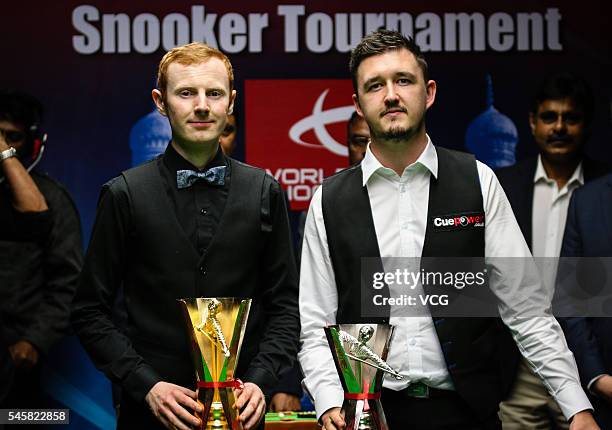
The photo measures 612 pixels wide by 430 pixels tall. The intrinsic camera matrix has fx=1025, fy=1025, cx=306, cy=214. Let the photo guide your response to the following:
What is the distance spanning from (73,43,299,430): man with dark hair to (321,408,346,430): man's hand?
18cm

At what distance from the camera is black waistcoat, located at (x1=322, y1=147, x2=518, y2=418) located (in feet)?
9.78

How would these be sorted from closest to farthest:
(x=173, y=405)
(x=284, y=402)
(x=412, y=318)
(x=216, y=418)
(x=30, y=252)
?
(x=216, y=418) → (x=173, y=405) → (x=412, y=318) → (x=284, y=402) → (x=30, y=252)

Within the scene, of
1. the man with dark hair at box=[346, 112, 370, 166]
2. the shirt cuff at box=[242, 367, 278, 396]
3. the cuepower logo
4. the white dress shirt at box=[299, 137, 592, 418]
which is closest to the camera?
the shirt cuff at box=[242, 367, 278, 396]

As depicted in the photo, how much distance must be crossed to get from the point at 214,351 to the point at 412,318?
0.75 meters

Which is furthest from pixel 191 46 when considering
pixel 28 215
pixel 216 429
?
pixel 28 215

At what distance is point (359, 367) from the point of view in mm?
2527

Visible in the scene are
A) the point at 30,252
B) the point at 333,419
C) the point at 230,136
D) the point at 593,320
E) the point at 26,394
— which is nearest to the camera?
the point at 333,419

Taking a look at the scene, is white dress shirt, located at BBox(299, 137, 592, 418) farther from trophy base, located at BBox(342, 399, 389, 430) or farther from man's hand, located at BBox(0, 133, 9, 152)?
man's hand, located at BBox(0, 133, 9, 152)

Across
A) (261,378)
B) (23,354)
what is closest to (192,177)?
(261,378)

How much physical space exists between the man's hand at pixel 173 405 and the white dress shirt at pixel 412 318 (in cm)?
43

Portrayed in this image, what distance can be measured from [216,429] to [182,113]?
36.2 inches

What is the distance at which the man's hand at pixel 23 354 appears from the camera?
4684 mm

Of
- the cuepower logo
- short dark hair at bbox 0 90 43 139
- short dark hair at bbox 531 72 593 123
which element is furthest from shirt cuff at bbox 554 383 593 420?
short dark hair at bbox 0 90 43 139

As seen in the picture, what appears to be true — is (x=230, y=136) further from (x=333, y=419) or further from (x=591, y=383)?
(x=333, y=419)
